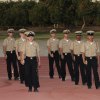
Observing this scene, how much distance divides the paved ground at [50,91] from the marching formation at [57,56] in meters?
0.26

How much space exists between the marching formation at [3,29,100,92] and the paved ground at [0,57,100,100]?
0.85ft

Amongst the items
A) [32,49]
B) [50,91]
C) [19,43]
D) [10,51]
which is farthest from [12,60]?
[50,91]

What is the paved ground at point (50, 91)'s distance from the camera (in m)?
10.1

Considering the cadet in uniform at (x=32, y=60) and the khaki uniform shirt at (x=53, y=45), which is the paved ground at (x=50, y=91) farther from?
the khaki uniform shirt at (x=53, y=45)

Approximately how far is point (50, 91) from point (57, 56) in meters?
2.84

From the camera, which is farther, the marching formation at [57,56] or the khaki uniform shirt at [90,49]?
the khaki uniform shirt at [90,49]

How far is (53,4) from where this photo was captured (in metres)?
49.0

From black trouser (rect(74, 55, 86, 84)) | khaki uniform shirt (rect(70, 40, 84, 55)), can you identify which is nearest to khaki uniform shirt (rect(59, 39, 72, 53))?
khaki uniform shirt (rect(70, 40, 84, 55))

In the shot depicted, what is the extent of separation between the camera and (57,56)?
45.3 ft

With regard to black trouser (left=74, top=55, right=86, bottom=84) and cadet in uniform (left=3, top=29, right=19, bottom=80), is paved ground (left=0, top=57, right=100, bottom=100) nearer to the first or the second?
black trouser (left=74, top=55, right=86, bottom=84)

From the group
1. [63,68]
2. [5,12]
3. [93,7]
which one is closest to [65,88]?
[63,68]

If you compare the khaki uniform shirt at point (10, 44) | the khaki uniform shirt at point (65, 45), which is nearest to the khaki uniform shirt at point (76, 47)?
the khaki uniform shirt at point (65, 45)

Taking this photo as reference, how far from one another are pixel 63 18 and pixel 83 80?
120 ft

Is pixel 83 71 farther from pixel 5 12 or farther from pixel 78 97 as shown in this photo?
pixel 5 12
